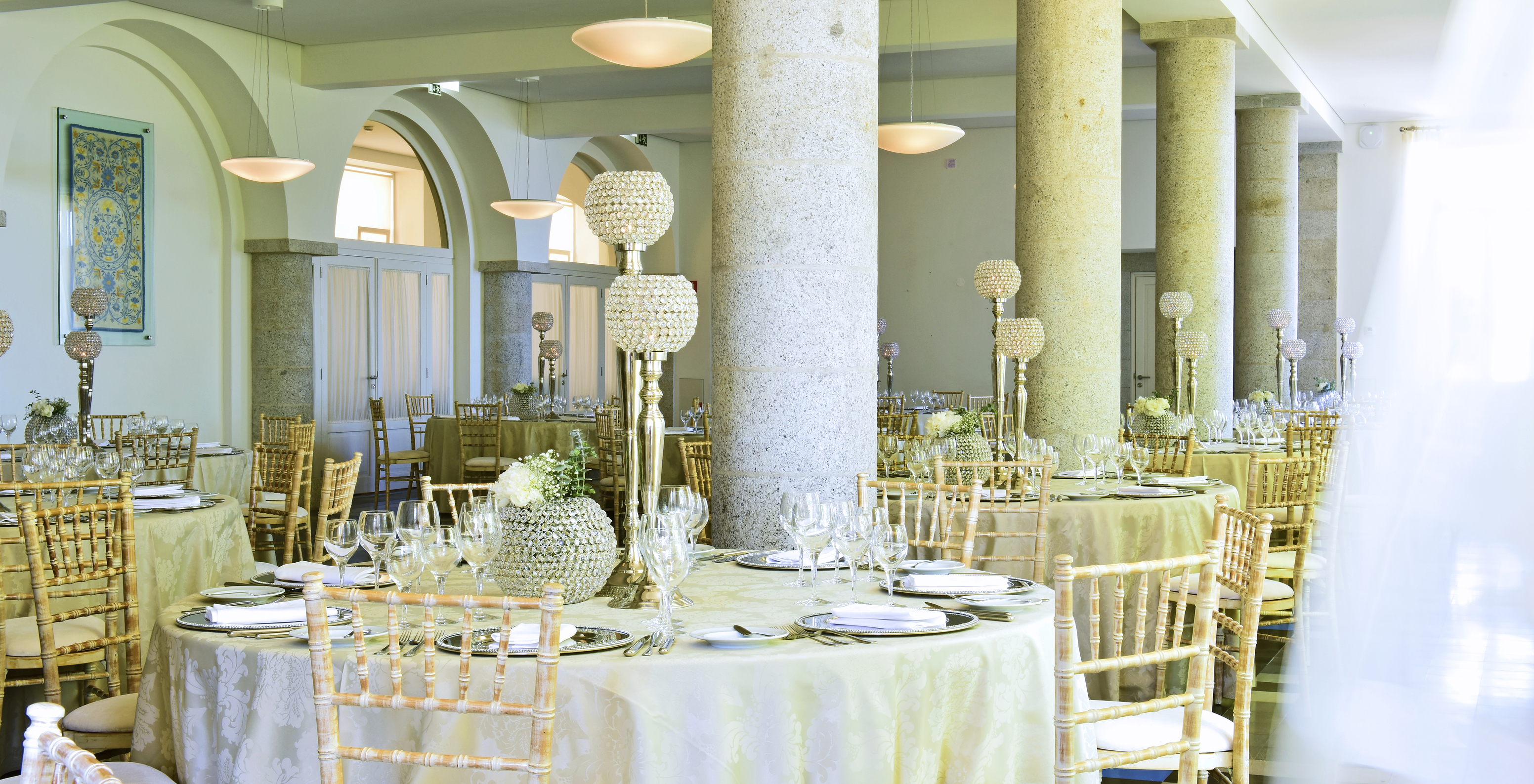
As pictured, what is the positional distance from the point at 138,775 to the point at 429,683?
74 cm

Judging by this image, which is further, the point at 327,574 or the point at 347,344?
the point at 347,344

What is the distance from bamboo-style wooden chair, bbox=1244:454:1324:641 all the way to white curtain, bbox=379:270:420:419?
9260 millimetres

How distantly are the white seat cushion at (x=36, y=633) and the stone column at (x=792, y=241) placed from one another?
1.96 meters

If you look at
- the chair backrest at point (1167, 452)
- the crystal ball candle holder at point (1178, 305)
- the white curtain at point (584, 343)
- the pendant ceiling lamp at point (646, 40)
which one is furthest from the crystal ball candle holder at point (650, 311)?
the white curtain at point (584, 343)

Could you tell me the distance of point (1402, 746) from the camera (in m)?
1.14

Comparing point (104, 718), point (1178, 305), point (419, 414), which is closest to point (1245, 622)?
point (104, 718)

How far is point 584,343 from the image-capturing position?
15305 mm

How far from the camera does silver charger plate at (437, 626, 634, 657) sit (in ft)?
6.97

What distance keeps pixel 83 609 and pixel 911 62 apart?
31.4 feet

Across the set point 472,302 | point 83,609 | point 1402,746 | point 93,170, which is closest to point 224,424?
point 93,170

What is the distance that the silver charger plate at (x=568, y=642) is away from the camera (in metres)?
2.12

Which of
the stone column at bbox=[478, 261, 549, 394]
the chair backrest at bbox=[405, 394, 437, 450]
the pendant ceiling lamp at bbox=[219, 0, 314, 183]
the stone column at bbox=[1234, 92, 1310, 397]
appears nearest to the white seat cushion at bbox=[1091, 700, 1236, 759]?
the pendant ceiling lamp at bbox=[219, 0, 314, 183]

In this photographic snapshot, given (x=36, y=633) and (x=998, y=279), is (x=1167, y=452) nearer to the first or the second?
(x=998, y=279)

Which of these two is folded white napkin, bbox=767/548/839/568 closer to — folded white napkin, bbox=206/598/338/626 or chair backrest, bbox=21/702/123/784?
folded white napkin, bbox=206/598/338/626
